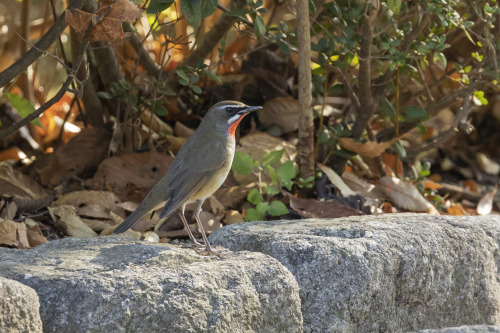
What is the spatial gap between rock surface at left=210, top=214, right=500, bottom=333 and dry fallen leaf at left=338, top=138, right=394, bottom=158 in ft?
5.35

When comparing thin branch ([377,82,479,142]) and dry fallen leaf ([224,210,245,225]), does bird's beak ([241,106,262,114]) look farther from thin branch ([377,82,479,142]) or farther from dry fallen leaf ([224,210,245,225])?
thin branch ([377,82,479,142])

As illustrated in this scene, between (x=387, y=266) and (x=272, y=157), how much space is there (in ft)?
6.79

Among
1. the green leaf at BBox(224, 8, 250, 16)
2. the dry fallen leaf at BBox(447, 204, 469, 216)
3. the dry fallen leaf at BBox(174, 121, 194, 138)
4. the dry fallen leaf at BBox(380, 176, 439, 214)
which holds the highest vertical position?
the green leaf at BBox(224, 8, 250, 16)

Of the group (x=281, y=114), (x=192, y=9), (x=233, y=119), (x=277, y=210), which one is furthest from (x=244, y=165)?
(x=281, y=114)

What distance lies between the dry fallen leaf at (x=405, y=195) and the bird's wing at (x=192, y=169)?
205 cm

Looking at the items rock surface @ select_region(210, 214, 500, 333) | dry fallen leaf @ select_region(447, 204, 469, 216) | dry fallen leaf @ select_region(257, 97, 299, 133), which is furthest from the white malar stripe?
dry fallen leaf @ select_region(447, 204, 469, 216)

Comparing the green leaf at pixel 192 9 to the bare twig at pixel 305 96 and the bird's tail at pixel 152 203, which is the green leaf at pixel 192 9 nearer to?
the bird's tail at pixel 152 203

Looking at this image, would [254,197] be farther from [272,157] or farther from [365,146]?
[365,146]

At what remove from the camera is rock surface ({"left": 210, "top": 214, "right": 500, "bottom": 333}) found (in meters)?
3.53

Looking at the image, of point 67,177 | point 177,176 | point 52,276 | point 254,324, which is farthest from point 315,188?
point 52,276

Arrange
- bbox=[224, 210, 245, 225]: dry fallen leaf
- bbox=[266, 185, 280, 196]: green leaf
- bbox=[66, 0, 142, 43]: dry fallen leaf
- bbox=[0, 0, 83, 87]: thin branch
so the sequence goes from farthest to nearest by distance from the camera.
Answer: bbox=[224, 210, 245, 225]: dry fallen leaf
bbox=[266, 185, 280, 196]: green leaf
bbox=[0, 0, 83, 87]: thin branch
bbox=[66, 0, 142, 43]: dry fallen leaf

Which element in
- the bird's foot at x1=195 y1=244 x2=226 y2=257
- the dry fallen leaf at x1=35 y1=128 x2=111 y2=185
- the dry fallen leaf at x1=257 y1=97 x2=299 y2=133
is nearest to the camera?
the bird's foot at x1=195 y1=244 x2=226 y2=257

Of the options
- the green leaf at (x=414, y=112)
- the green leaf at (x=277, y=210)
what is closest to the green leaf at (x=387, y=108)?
the green leaf at (x=414, y=112)

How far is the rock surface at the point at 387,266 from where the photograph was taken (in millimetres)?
3531
